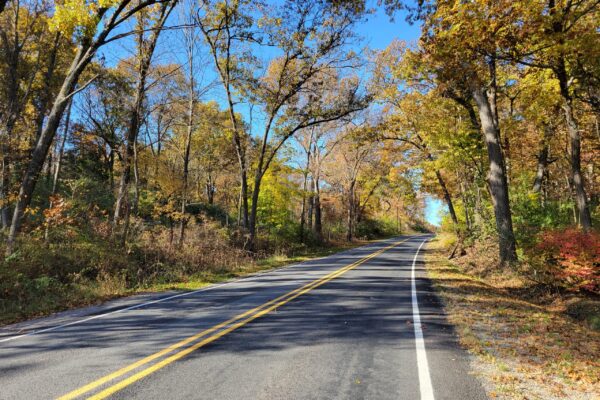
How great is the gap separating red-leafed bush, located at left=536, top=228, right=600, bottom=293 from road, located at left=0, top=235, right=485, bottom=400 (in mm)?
3871

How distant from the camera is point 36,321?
768 centimetres

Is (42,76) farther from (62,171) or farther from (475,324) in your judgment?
(475,324)

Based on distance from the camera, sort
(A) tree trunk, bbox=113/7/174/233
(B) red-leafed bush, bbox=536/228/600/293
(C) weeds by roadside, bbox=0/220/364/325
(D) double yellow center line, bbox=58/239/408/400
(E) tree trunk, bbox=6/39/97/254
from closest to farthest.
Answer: (D) double yellow center line, bbox=58/239/408/400, (C) weeds by roadside, bbox=0/220/364/325, (B) red-leafed bush, bbox=536/228/600/293, (E) tree trunk, bbox=6/39/97/254, (A) tree trunk, bbox=113/7/174/233

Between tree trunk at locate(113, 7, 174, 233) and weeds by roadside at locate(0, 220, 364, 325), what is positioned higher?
tree trunk at locate(113, 7, 174, 233)

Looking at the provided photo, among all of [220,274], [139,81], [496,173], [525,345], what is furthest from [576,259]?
[139,81]

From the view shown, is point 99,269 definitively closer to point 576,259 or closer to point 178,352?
point 178,352

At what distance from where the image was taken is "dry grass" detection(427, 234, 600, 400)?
14.1 ft

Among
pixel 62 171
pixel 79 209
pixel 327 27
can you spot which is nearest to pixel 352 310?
pixel 79 209

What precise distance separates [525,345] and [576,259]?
5201mm

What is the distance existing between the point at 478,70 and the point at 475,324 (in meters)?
7.43

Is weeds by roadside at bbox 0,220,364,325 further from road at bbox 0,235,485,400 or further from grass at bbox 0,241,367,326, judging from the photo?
road at bbox 0,235,485,400

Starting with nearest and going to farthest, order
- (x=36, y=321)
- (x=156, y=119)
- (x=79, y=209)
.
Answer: (x=36, y=321)
(x=79, y=209)
(x=156, y=119)

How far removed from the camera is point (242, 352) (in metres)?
5.20

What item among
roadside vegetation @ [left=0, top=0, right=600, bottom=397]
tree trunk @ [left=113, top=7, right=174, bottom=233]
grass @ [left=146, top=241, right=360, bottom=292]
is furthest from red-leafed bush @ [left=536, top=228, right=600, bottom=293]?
tree trunk @ [left=113, top=7, right=174, bottom=233]
